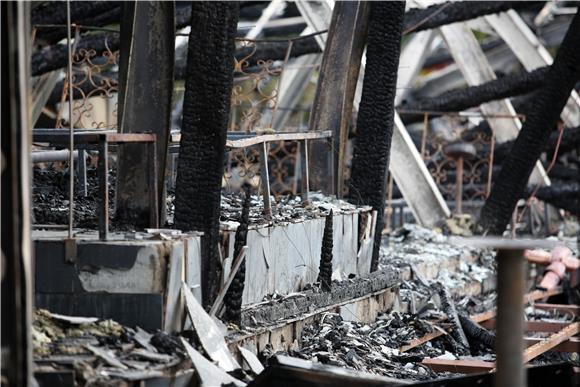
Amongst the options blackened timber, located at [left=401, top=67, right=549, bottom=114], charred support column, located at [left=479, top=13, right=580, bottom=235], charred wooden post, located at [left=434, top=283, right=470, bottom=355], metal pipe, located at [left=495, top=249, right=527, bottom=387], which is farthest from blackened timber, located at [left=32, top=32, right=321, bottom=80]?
metal pipe, located at [left=495, top=249, right=527, bottom=387]

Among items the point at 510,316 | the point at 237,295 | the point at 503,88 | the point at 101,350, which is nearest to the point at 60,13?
the point at 503,88

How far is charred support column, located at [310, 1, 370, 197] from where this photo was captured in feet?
47.8

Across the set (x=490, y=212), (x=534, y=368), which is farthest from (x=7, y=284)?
(x=490, y=212)

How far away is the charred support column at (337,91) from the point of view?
1458 cm

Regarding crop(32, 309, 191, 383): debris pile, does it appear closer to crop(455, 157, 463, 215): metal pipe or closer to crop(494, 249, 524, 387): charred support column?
crop(494, 249, 524, 387): charred support column

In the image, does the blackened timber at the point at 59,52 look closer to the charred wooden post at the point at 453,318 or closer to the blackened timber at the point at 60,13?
the blackened timber at the point at 60,13

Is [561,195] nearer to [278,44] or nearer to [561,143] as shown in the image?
[561,143]

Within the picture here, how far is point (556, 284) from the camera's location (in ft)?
58.0

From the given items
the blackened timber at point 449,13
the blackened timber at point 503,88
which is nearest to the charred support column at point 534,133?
the blackened timber at point 449,13

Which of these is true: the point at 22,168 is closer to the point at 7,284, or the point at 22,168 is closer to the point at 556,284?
the point at 7,284

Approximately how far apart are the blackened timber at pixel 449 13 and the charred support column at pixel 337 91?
4.89 metres

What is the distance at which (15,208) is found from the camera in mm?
6395

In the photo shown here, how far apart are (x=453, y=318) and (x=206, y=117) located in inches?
192

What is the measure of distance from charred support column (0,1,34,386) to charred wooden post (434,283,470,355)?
6916 mm
